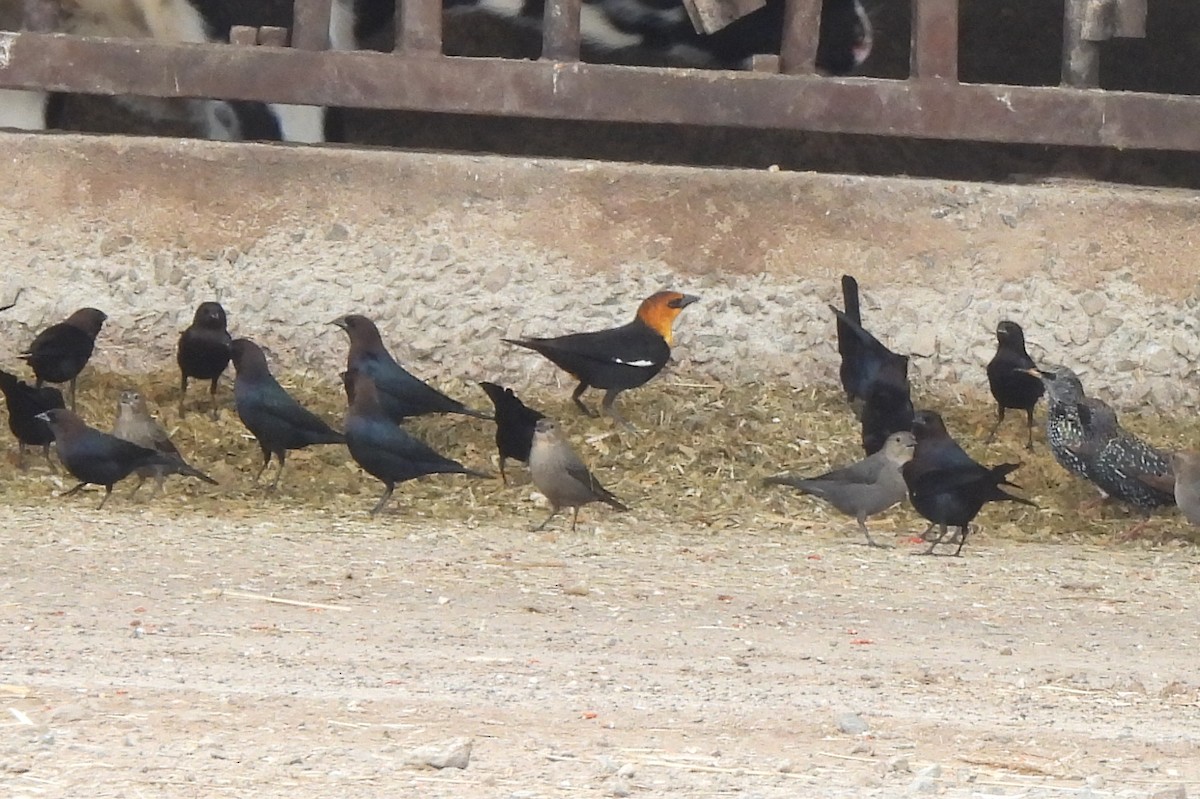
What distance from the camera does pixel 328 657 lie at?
4797 millimetres

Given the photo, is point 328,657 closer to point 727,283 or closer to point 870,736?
point 870,736

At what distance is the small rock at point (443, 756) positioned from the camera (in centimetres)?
384

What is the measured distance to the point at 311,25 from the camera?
26.3ft

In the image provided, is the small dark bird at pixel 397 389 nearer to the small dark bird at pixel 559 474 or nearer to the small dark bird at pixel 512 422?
the small dark bird at pixel 512 422

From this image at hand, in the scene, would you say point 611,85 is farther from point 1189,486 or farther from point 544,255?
point 1189,486

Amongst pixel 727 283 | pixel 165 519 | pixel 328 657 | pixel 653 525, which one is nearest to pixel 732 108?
pixel 727 283

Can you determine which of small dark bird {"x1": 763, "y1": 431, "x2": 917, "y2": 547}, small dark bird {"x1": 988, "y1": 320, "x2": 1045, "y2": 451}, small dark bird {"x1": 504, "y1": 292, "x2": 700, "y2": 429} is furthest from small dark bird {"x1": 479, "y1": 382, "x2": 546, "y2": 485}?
small dark bird {"x1": 988, "y1": 320, "x2": 1045, "y2": 451}

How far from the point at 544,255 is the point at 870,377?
1.30 metres

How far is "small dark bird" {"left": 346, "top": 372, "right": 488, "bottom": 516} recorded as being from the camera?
6.85m

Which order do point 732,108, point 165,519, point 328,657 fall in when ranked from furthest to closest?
point 732,108 < point 165,519 < point 328,657

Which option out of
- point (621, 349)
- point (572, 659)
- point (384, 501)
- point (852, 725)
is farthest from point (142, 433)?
point (852, 725)

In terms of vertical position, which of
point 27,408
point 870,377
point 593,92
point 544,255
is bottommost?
point 27,408

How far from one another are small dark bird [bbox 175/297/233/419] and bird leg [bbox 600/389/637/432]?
53.0 inches

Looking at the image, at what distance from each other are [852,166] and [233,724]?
736 cm
